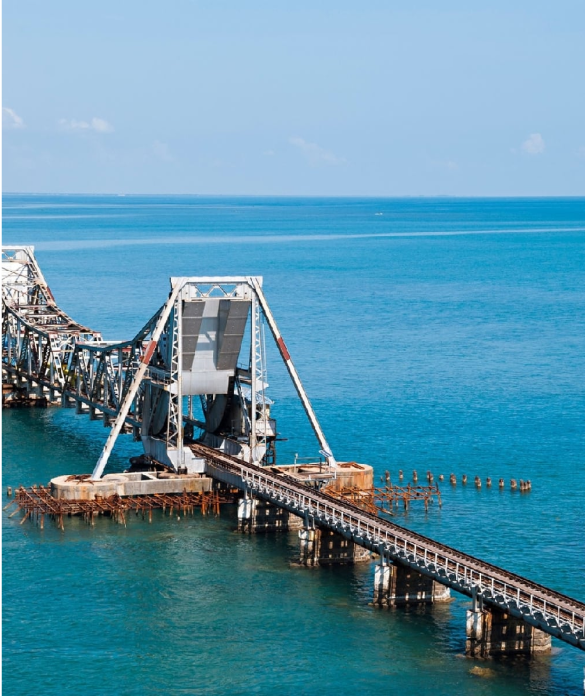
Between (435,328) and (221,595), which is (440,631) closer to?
(221,595)

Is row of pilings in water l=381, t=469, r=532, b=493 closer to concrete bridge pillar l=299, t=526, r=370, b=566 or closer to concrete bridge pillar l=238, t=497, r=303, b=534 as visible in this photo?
concrete bridge pillar l=238, t=497, r=303, b=534

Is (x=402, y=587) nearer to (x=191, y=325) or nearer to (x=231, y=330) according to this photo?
(x=231, y=330)

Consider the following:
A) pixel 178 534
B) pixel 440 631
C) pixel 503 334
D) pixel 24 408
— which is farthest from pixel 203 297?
pixel 503 334

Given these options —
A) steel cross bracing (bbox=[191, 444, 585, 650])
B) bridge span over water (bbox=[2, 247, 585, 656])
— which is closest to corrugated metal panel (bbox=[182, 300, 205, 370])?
bridge span over water (bbox=[2, 247, 585, 656])

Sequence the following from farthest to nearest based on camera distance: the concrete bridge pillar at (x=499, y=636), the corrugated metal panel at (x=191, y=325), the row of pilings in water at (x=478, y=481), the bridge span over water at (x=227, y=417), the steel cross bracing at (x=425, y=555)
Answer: the row of pilings in water at (x=478, y=481), the corrugated metal panel at (x=191, y=325), the bridge span over water at (x=227, y=417), the concrete bridge pillar at (x=499, y=636), the steel cross bracing at (x=425, y=555)

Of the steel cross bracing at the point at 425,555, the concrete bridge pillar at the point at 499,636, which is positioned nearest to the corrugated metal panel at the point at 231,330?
the steel cross bracing at the point at 425,555

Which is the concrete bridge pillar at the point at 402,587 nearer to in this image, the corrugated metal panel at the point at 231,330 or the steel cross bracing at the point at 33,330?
the corrugated metal panel at the point at 231,330
